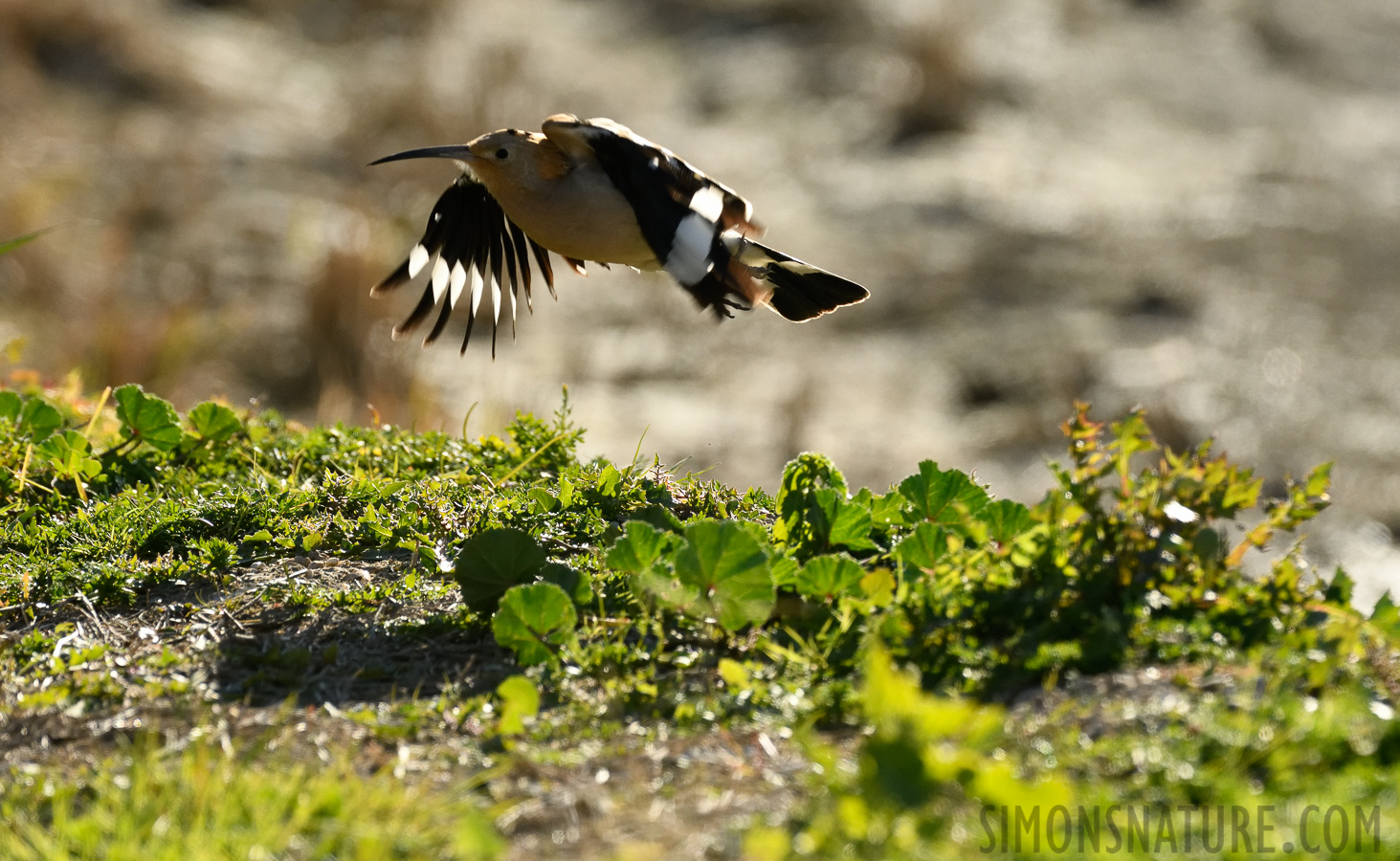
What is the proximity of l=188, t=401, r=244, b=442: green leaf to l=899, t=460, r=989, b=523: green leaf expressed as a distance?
6.39 ft

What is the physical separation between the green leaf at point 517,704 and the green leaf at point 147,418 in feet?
5.61

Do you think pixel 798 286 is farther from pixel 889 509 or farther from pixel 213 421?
pixel 213 421

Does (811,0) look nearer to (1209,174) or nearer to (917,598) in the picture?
(1209,174)

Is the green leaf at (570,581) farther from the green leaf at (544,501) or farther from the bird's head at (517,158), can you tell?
the bird's head at (517,158)

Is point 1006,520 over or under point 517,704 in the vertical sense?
over

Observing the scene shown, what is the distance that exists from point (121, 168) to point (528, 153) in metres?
7.05

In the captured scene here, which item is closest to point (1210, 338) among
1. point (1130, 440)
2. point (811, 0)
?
point (811, 0)

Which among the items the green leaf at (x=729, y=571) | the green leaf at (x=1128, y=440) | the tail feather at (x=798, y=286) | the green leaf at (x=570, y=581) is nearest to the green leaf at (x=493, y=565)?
the green leaf at (x=570, y=581)

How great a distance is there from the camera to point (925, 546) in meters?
2.91

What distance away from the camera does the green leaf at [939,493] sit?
127 inches

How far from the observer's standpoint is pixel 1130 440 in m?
2.63

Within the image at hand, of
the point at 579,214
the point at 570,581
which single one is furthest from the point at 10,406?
the point at 570,581

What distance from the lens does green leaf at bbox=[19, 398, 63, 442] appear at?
372cm

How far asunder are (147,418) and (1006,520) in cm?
230
